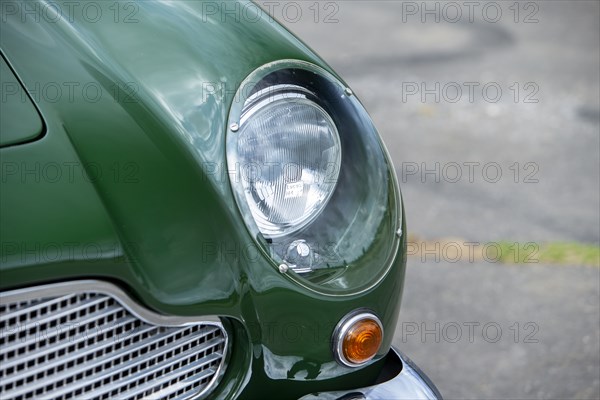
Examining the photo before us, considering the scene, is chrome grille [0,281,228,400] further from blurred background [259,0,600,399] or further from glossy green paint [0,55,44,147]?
blurred background [259,0,600,399]

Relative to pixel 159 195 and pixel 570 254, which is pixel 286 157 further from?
pixel 570 254

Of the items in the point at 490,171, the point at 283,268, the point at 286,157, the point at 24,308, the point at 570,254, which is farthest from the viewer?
the point at 490,171

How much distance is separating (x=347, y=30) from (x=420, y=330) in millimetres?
3852

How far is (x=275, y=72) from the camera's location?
1853mm

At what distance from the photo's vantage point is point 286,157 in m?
1.85

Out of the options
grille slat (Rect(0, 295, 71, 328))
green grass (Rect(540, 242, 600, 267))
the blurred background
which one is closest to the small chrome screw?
grille slat (Rect(0, 295, 71, 328))

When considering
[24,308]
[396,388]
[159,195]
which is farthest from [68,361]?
[396,388]

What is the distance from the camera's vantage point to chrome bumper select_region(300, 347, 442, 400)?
185 cm

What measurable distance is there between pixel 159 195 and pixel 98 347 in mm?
285

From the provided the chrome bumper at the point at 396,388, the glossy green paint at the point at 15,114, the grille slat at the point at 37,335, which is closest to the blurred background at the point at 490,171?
the chrome bumper at the point at 396,388

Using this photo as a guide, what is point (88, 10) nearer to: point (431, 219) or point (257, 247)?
point (257, 247)

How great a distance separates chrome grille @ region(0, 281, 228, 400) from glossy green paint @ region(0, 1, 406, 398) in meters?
0.03

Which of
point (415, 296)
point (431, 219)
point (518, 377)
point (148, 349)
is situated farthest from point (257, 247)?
point (431, 219)

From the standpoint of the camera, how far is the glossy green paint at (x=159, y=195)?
1.51m
